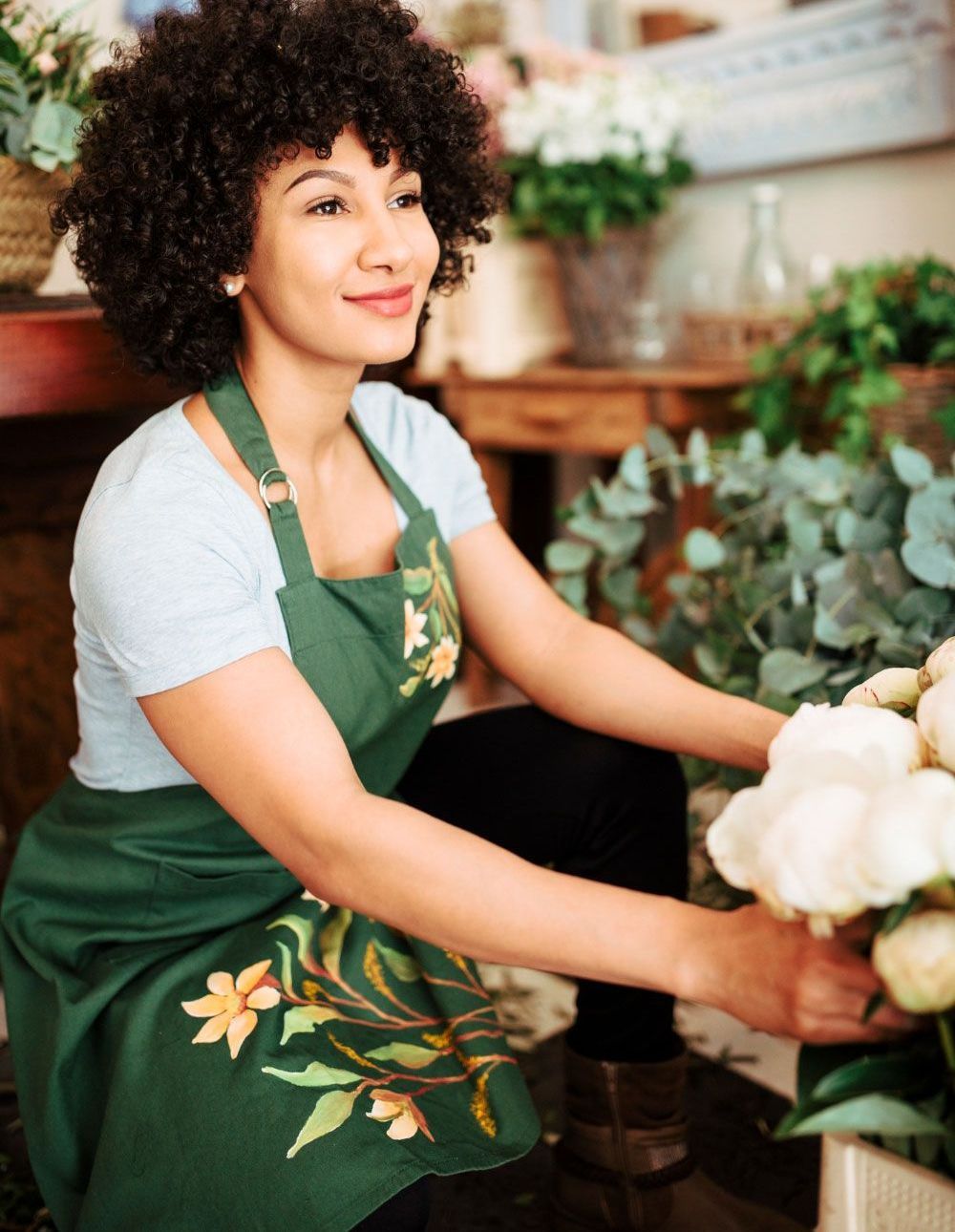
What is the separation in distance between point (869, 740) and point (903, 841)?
0.38ft

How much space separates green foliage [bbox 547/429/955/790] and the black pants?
0.23 m

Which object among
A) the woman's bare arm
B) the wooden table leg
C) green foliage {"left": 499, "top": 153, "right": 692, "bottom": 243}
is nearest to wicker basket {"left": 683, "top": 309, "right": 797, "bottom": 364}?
green foliage {"left": 499, "top": 153, "right": 692, "bottom": 243}

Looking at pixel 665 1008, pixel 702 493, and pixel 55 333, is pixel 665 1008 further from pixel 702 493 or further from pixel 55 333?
pixel 702 493

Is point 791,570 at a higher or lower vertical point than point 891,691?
lower

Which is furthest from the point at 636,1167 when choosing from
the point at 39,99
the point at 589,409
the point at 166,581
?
the point at 589,409

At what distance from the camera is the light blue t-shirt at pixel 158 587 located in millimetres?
972

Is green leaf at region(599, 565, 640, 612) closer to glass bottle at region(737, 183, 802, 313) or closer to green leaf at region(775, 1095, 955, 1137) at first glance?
glass bottle at region(737, 183, 802, 313)

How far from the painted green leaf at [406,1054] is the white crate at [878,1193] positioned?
413 millimetres

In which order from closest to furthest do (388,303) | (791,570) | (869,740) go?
(869,740)
(388,303)
(791,570)

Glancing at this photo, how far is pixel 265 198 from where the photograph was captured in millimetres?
1146

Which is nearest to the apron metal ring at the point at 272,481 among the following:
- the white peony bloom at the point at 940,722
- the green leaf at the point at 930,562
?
the white peony bloom at the point at 940,722

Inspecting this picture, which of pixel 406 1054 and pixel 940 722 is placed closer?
pixel 940 722

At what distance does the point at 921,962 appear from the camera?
23.7 inches

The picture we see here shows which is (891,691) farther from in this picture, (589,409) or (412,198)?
→ (589,409)
